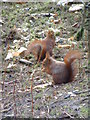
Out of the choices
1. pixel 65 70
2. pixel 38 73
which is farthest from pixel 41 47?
pixel 65 70

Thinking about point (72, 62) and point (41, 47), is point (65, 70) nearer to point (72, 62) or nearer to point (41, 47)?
point (72, 62)

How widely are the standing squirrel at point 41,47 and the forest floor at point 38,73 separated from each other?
0.09 m

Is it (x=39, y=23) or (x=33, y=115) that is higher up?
(x=39, y=23)

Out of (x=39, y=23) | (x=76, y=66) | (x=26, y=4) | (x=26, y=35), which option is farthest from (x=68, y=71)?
(x=26, y=4)

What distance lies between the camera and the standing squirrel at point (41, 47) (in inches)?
160

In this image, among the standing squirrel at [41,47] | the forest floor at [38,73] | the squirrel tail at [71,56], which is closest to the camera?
the forest floor at [38,73]

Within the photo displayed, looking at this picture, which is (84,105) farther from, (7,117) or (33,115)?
(7,117)

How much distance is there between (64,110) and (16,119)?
40cm

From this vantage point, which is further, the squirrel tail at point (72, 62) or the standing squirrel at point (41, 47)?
the standing squirrel at point (41, 47)

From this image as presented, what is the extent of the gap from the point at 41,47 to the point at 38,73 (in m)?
0.48

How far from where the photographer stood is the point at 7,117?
2.71 metres

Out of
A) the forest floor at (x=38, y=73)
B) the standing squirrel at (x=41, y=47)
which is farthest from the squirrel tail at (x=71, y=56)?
the standing squirrel at (x=41, y=47)

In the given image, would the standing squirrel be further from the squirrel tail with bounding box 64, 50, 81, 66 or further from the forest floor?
the squirrel tail with bounding box 64, 50, 81, 66

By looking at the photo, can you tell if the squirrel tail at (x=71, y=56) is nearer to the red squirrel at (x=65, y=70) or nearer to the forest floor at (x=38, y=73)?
the red squirrel at (x=65, y=70)
